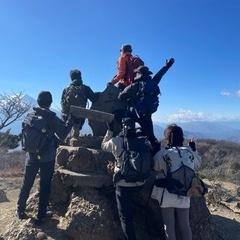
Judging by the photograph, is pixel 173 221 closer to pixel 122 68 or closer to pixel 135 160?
pixel 135 160

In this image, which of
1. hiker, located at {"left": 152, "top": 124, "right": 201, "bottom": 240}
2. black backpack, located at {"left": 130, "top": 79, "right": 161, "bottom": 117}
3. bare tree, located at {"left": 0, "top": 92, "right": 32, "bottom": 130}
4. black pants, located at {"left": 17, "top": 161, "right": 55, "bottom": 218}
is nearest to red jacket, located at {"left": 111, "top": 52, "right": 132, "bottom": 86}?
black backpack, located at {"left": 130, "top": 79, "right": 161, "bottom": 117}

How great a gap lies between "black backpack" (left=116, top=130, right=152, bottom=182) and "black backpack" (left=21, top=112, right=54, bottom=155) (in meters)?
1.29

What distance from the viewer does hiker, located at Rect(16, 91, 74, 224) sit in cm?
507

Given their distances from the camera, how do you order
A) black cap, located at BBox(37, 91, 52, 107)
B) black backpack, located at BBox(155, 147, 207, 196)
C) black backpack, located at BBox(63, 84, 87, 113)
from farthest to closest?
1. black backpack, located at BBox(63, 84, 87, 113)
2. black cap, located at BBox(37, 91, 52, 107)
3. black backpack, located at BBox(155, 147, 207, 196)

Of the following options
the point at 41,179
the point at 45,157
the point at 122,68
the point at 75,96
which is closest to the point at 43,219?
the point at 41,179

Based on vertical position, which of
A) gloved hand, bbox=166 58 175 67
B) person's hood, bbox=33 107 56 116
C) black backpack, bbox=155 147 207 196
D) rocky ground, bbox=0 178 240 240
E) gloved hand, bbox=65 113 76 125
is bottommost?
rocky ground, bbox=0 178 240 240

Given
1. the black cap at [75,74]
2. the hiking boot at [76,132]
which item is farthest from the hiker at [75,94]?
the hiking boot at [76,132]

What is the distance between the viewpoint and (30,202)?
5.98 metres

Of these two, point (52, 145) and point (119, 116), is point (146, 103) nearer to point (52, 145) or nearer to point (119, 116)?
point (119, 116)

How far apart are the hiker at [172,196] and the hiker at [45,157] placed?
160 centimetres

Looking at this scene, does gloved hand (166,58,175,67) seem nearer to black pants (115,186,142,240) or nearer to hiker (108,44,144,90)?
hiker (108,44,144,90)

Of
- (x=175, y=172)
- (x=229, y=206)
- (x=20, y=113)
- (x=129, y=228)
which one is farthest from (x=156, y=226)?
(x=20, y=113)

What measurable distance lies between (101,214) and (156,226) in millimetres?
1049

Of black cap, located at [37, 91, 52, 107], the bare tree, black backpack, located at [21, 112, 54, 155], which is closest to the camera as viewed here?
black backpack, located at [21, 112, 54, 155]
